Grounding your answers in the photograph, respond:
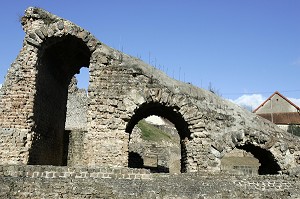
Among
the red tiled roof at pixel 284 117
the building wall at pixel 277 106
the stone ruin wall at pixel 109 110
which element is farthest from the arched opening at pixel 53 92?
the building wall at pixel 277 106

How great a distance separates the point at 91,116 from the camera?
973 centimetres

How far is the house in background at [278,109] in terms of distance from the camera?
37078 mm

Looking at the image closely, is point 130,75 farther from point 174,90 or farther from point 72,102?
point 72,102

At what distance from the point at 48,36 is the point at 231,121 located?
6590 millimetres

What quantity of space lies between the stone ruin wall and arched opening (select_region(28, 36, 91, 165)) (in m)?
0.03

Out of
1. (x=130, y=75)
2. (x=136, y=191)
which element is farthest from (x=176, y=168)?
(x=136, y=191)

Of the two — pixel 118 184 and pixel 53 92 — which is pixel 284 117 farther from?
pixel 118 184

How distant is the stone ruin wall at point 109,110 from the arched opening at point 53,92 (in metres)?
0.03

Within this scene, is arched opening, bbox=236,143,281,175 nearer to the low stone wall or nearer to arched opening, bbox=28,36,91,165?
the low stone wall

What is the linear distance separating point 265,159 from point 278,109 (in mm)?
29066

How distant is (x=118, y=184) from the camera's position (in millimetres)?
7551

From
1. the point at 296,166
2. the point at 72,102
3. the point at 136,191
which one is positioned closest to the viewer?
the point at 136,191

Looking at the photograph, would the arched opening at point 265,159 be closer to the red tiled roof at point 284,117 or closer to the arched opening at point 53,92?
the arched opening at point 53,92

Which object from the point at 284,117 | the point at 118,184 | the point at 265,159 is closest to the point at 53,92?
the point at 118,184
